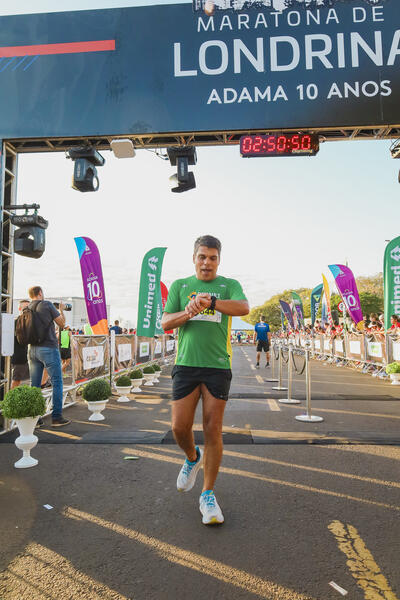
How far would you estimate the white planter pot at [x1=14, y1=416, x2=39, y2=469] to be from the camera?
176 inches

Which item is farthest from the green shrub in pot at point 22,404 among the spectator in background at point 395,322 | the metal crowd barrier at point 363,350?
the spectator in background at point 395,322

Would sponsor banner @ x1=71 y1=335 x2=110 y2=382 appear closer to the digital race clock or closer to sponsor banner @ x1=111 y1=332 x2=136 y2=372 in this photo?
sponsor banner @ x1=111 y1=332 x2=136 y2=372

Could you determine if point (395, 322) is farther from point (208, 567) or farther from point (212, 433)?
point (208, 567)

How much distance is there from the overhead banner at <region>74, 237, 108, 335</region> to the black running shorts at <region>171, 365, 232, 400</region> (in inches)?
287

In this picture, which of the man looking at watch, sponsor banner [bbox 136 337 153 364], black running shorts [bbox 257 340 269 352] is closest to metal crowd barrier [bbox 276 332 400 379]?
black running shorts [bbox 257 340 269 352]

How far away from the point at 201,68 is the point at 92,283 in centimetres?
557

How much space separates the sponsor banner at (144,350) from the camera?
494 inches

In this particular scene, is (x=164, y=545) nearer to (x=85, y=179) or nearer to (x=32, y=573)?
(x=32, y=573)

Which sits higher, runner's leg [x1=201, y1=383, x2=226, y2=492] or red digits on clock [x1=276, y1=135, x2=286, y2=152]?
red digits on clock [x1=276, y1=135, x2=286, y2=152]

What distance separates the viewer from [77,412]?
780cm

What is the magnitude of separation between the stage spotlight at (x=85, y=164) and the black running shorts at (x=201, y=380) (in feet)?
16.9

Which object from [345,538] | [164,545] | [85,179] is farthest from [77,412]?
[345,538]

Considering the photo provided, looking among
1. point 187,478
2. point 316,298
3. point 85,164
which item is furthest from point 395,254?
point 316,298

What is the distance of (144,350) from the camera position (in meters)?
13.2
